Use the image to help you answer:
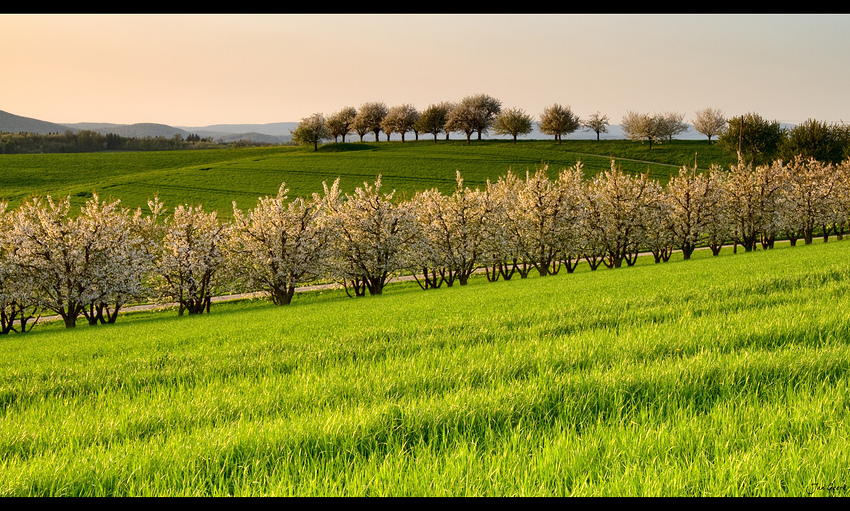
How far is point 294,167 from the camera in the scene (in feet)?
293

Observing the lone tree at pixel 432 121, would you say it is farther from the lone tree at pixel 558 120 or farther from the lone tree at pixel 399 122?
the lone tree at pixel 558 120

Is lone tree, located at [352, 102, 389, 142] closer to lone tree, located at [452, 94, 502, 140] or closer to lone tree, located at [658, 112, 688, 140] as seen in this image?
lone tree, located at [452, 94, 502, 140]

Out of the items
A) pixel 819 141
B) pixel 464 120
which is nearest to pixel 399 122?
pixel 464 120

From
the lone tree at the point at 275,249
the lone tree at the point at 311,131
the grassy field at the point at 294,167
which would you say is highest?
the lone tree at the point at 311,131

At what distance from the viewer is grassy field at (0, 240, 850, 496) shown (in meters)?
3.14

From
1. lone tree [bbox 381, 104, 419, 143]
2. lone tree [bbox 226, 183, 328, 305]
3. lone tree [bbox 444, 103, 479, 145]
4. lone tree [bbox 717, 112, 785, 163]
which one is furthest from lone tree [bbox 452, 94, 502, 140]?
lone tree [bbox 226, 183, 328, 305]

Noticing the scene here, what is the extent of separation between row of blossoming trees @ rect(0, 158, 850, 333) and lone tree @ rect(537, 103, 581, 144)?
6784cm

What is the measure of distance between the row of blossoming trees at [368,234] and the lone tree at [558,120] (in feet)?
223

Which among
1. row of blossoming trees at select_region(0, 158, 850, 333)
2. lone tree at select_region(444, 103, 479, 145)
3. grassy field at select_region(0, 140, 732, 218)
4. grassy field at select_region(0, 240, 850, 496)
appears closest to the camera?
grassy field at select_region(0, 240, 850, 496)

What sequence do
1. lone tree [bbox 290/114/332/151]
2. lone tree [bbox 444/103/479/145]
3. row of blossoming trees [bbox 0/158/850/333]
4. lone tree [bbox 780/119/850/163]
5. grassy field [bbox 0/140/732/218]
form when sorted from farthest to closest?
lone tree [bbox 444/103/479/145], lone tree [bbox 290/114/332/151], lone tree [bbox 780/119/850/163], grassy field [bbox 0/140/732/218], row of blossoming trees [bbox 0/158/850/333]

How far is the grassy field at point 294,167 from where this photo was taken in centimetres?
7119

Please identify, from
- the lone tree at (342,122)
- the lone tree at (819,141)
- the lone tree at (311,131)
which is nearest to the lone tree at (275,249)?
the lone tree at (819,141)

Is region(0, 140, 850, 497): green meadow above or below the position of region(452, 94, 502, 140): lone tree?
below
